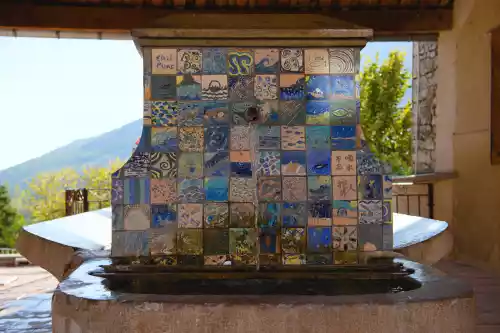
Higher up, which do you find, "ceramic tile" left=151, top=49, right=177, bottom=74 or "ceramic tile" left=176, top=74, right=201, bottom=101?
"ceramic tile" left=151, top=49, right=177, bottom=74

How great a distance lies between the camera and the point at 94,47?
5655 inches

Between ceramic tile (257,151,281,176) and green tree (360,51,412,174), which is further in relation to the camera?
green tree (360,51,412,174)

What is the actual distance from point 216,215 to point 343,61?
840 mm

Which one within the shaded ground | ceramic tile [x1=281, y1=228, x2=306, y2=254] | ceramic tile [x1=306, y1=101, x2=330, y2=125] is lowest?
the shaded ground

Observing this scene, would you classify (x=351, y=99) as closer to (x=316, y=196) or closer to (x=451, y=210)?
(x=316, y=196)

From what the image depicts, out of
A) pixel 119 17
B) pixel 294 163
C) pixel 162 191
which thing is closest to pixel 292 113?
pixel 294 163

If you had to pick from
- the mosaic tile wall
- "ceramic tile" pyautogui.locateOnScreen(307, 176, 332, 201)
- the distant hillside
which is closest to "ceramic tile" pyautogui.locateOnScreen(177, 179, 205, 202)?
the mosaic tile wall

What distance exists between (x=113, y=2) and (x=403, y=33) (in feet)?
9.58

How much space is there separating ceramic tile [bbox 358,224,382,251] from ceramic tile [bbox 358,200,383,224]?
0.07 ft

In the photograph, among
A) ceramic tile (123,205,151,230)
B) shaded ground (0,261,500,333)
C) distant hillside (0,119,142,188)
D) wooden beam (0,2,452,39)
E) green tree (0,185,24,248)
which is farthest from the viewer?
distant hillside (0,119,142,188)

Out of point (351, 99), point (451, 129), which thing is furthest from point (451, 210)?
point (351, 99)

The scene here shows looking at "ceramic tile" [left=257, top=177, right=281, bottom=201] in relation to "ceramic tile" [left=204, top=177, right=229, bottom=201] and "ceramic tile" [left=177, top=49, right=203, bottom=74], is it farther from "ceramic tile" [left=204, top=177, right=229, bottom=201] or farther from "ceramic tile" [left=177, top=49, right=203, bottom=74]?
"ceramic tile" [left=177, top=49, right=203, bottom=74]

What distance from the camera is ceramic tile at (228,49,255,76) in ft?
7.29

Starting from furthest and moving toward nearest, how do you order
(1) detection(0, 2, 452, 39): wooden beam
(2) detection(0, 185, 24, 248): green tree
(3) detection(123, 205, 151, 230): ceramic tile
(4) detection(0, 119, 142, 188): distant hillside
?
(4) detection(0, 119, 142, 188): distant hillside → (2) detection(0, 185, 24, 248): green tree → (1) detection(0, 2, 452, 39): wooden beam → (3) detection(123, 205, 151, 230): ceramic tile
